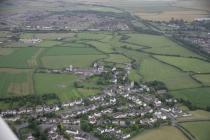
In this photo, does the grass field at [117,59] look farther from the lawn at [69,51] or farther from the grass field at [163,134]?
the grass field at [163,134]

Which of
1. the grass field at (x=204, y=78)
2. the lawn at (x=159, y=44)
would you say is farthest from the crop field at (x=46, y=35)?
the grass field at (x=204, y=78)

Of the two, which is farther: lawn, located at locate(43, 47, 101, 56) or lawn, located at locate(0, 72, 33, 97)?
lawn, located at locate(43, 47, 101, 56)

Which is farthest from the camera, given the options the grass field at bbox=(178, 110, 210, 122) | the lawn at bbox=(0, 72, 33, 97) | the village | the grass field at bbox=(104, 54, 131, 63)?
the grass field at bbox=(104, 54, 131, 63)

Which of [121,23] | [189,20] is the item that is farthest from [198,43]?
[121,23]

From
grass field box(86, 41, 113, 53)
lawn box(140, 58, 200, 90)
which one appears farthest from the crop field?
lawn box(140, 58, 200, 90)

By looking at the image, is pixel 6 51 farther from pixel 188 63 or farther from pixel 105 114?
pixel 105 114

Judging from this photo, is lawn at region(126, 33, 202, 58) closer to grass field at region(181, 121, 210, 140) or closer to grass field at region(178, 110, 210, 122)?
grass field at region(178, 110, 210, 122)
